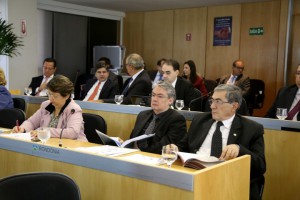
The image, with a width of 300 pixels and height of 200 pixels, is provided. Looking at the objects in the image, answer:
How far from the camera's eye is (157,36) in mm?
10039

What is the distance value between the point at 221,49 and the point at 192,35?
2.65ft

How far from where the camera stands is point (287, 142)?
11.1 ft

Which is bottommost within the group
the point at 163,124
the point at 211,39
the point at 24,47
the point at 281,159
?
the point at 281,159

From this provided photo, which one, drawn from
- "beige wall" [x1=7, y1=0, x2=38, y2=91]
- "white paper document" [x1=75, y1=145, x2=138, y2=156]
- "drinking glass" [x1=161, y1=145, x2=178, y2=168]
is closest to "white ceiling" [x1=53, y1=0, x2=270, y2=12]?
"beige wall" [x1=7, y1=0, x2=38, y2=91]

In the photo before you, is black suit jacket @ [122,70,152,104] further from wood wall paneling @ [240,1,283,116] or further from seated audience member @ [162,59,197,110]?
wood wall paneling @ [240,1,283,116]

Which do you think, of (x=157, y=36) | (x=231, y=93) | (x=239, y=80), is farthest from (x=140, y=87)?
(x=157, y=36)

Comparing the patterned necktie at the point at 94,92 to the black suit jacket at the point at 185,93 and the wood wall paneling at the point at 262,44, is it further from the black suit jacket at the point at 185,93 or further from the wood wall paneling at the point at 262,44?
the wood wall paneling at the point at 262,44

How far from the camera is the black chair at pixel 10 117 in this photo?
3.95m

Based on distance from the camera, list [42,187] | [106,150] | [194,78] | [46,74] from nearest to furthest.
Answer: [42,187]
[106,150]
[46,74]
[194,78]

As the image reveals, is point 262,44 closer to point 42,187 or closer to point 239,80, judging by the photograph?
point 239,80

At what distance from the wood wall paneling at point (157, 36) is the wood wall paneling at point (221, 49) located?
1035 mm

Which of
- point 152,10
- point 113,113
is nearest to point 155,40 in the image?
point 152,10

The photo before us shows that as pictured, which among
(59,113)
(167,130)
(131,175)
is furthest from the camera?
(59,113)

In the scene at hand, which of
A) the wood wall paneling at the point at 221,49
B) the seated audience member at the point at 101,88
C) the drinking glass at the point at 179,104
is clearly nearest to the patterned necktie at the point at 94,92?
the seated audience member at the point at 101,88
